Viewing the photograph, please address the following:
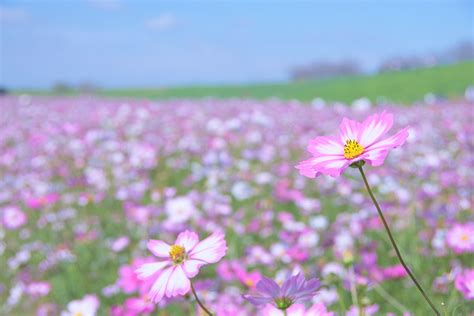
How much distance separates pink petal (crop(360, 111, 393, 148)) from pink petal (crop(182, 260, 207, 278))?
353 millimetres

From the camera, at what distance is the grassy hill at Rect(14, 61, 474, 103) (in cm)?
1667

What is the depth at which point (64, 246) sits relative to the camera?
151 inches

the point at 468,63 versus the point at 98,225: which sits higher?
the point at 468,63

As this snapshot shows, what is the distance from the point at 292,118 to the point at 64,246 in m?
6.67

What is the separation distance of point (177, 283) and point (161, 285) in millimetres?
33

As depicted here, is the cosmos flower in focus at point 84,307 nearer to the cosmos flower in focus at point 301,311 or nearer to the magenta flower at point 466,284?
the cosmos flower in focus at point 301,311

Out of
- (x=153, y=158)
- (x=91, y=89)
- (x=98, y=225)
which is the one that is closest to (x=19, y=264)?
(x=98, y=225)

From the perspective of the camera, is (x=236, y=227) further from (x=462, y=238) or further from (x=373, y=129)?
(x=373, y=129)

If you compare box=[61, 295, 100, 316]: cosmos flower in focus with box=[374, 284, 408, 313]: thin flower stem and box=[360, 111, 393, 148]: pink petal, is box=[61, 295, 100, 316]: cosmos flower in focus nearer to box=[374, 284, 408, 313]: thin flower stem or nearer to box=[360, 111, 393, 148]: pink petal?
box=[374, 284, 408, 313]: thin flower stem

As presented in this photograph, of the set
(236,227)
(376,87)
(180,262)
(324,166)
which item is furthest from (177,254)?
(376,87)

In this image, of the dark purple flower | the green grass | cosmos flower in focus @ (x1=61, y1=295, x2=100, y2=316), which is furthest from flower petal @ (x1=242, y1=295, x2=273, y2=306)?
the green grass

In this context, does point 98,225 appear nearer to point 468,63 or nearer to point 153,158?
point 153,158

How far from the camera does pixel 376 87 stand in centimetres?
1847

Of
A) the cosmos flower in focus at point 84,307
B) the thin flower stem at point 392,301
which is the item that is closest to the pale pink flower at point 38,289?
the cosmos flower in focus at point 84,307
